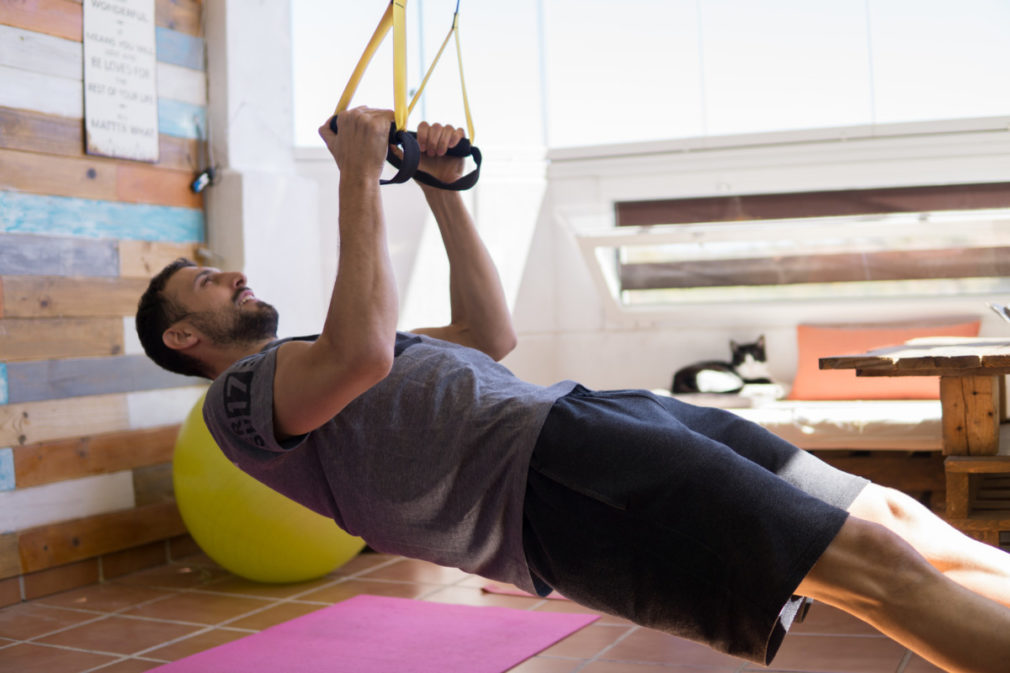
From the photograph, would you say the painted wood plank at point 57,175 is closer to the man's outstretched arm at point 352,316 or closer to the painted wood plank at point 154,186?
the painted wood plank at point 154,186

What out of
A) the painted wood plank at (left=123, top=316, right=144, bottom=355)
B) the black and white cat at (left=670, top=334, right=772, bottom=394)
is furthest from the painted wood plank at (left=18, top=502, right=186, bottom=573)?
the black and white cat at (left=670, top=334, right=772, bottom=394)

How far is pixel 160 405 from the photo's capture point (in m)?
3.97

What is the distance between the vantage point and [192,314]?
201 centimetres

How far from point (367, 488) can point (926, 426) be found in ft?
8.10

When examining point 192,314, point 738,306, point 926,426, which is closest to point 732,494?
point 192,314

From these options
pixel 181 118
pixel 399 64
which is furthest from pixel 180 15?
pixel 399 64

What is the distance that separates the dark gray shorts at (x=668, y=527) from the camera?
1377mm

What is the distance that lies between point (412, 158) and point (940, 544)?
3.58 ft

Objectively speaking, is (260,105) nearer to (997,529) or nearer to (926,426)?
(926,426)

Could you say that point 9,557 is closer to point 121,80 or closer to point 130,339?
point 130,339

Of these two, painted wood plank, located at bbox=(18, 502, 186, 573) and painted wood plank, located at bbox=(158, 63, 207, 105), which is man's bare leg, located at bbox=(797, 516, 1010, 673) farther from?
painted wood plank, located at bbox=(158, 63, 207, 105)

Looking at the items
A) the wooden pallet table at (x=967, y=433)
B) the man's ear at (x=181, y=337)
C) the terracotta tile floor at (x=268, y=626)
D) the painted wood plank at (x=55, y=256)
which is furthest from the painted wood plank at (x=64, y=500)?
the wooden pallet table at (x=967, y=433)

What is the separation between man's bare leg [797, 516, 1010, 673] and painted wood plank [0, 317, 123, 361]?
2963 millimetres

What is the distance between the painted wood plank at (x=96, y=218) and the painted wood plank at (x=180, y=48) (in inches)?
24.4
